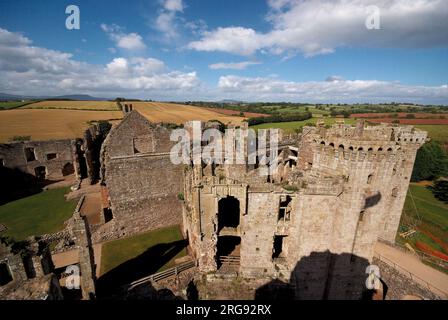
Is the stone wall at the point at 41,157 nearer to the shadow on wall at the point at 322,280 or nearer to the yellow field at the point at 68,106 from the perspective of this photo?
the shadow on wall at the point at 322,280

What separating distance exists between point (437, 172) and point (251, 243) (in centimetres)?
5367

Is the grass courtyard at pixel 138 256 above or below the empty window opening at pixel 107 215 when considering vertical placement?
below

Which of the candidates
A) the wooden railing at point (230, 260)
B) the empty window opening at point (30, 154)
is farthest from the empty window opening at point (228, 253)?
the empty window opening at point (30, 154)

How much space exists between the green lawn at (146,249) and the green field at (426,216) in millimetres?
23638

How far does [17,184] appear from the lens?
30922 millimetres

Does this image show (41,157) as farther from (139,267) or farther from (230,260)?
(230,260)

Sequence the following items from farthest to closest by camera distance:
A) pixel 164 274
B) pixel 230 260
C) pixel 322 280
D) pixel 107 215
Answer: pixel 107 215
pixel 230 260
pixel 164 274
pixel 322 280

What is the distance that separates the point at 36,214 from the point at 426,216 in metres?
46.6

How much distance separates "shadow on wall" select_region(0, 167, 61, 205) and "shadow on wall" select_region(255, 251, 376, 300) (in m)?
31.1

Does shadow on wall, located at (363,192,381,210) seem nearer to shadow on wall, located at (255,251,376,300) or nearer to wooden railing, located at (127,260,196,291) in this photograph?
shadow on wall, located at (255,251,376,300)

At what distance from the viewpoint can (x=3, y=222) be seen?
21938 mm

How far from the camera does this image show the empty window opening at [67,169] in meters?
34.6

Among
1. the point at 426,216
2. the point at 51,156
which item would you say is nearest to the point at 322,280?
the point at 426,216
